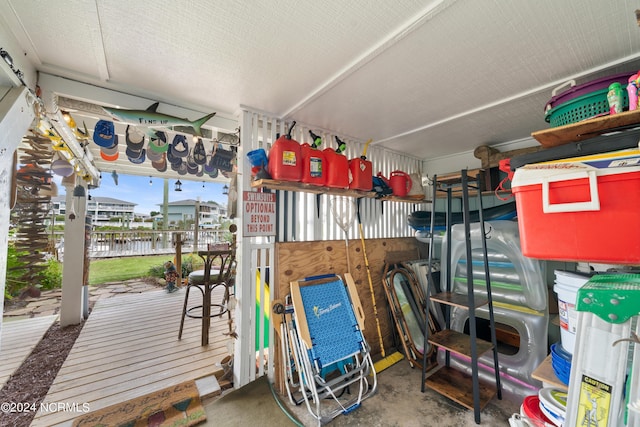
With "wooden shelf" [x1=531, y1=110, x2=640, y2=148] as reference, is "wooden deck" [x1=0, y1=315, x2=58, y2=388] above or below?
below

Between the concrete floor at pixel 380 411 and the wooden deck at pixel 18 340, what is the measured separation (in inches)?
86.6

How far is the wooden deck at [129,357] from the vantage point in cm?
207

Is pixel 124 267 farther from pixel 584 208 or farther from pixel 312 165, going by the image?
pixel 584 208

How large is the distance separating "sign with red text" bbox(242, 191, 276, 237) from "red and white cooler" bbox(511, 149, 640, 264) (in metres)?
1.89

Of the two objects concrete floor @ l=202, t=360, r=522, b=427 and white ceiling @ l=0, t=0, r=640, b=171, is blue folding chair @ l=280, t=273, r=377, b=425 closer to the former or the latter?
concrete floor @ l=202, t=360, r=522, b=427

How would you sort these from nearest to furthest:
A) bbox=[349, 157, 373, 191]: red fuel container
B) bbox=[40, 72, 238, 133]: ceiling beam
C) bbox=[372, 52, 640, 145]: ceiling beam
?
1. bbox=[372, 52, 640, 145]: ceiling beam
2. bbox=[40, 72, 238, 133]: ceiling beam
3. bbox=[349, 157, 373, 191]: red fuel container

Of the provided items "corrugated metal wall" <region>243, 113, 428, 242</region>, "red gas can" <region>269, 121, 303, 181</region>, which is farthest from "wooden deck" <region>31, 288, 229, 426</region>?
"red gas can" <region>269, 121, 303, 181</region>

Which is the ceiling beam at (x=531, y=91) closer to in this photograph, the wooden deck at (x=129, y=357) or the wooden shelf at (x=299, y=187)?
the wooden shelf at (x=299, y=187)

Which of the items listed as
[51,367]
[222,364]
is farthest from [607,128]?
[51,367]

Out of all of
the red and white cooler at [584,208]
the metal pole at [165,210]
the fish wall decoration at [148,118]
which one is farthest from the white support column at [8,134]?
the metal pole at [165,210]

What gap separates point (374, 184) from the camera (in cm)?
277

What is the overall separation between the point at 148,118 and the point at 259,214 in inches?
46.9

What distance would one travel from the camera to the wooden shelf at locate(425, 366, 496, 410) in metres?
1.96

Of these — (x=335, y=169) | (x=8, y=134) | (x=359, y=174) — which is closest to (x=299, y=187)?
(x=335, y=169)
